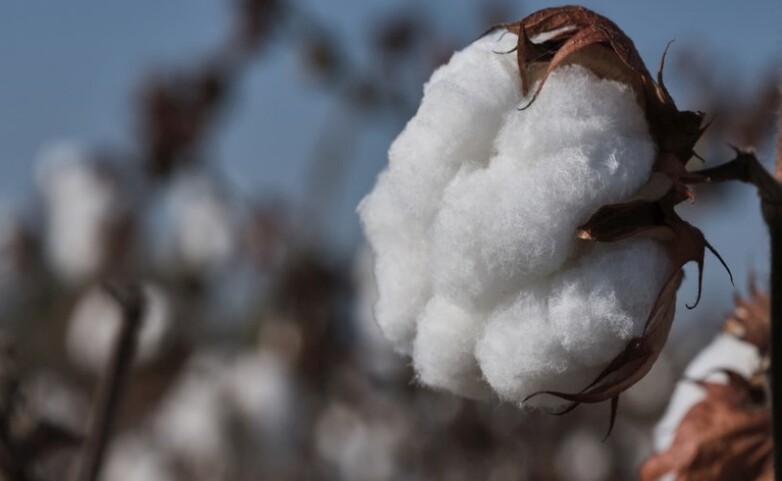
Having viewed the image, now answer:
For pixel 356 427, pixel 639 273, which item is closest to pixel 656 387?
pixel 356 427

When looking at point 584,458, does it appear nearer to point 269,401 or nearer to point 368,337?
point 368,337

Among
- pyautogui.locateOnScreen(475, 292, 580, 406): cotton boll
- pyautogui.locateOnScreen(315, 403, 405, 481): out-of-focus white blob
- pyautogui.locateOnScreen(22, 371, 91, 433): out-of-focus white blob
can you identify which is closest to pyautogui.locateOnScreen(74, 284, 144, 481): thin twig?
pyautogui.locateOnScreen(475, 292, 580, 406): cotton boll

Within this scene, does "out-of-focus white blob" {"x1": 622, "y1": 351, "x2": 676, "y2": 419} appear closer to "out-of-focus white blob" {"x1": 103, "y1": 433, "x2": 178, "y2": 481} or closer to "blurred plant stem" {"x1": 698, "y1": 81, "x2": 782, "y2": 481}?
"out-of-focus white blob" {"x1": 103, "y1": 433, "x2": 178, "y2": 481}

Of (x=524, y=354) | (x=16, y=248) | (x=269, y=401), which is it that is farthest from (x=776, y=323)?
(x=16, y=248)

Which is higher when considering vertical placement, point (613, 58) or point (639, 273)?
point (613, 58)

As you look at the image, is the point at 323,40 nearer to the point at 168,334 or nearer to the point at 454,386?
the point at 168,334

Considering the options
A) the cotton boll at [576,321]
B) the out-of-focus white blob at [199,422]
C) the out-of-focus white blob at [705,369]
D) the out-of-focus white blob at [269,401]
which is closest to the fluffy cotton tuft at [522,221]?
the cotton boll at [576,321]
